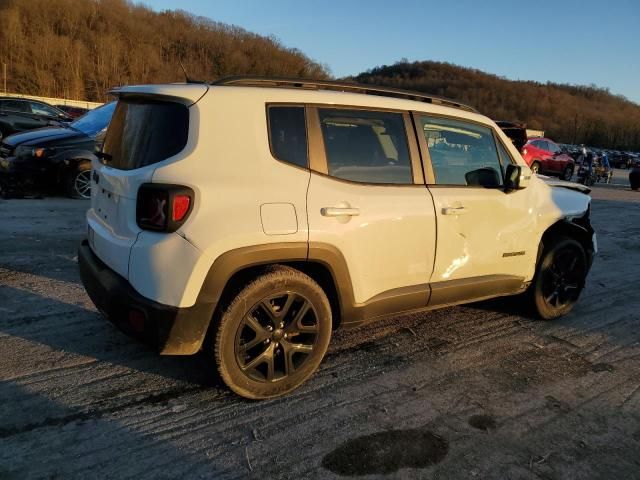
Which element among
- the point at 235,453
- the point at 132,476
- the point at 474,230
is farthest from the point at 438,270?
the point at 132,476

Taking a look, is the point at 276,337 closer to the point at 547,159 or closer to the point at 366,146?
the point at 366,146

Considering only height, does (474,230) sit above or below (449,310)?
above

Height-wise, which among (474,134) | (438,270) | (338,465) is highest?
(474,134)

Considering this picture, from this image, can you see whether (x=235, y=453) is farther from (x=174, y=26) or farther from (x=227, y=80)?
(x=174, y=26)

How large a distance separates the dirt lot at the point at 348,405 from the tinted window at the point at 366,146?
1363mm

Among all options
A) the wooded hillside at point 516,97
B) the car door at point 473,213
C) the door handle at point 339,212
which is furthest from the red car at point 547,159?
the wooded hillside at point 516,97

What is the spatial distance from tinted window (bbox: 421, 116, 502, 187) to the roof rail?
174mm

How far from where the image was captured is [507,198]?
4.12m

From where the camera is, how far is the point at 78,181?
29.2 feet

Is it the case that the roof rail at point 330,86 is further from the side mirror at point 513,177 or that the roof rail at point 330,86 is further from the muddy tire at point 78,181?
the muddy tire at point 78,181

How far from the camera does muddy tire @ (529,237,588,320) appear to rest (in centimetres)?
463

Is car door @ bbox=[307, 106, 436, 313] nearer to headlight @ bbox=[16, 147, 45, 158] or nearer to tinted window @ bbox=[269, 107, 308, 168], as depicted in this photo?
tinted window @ bbox=[269, 107, 308, 168]

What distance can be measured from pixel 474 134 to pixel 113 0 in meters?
99.2

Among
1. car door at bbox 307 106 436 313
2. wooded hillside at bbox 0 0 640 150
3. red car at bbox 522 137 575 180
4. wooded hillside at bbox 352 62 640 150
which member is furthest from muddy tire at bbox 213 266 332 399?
wooded hillside at bbox 352 62 640 150
